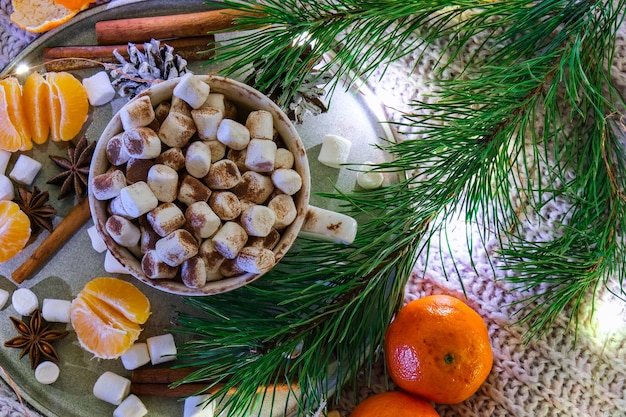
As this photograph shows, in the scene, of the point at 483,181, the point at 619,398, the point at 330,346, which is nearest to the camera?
the point at 483,181

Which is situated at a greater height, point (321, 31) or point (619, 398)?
point (321, 31)

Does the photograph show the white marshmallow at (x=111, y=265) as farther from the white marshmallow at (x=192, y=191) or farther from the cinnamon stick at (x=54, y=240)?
the white marshmallow at (x=192, y=191)

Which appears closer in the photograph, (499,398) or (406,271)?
(406,271)

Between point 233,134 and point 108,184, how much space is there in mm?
201

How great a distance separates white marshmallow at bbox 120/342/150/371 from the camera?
1.24 meters

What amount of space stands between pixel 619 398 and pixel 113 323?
93 centimetres

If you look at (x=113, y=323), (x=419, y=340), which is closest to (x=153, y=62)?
(x=113, y=323)

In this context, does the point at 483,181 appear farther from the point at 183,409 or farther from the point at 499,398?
the point at 183,409

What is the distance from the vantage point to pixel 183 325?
123 centimetres

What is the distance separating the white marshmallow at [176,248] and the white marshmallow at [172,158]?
106 mm

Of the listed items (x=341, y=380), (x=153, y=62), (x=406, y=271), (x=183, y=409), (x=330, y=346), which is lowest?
(x=183, y=409)

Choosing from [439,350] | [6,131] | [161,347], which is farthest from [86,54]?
[439,350]

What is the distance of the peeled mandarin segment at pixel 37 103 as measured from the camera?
4.05 feet

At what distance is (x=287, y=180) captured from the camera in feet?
3.46
